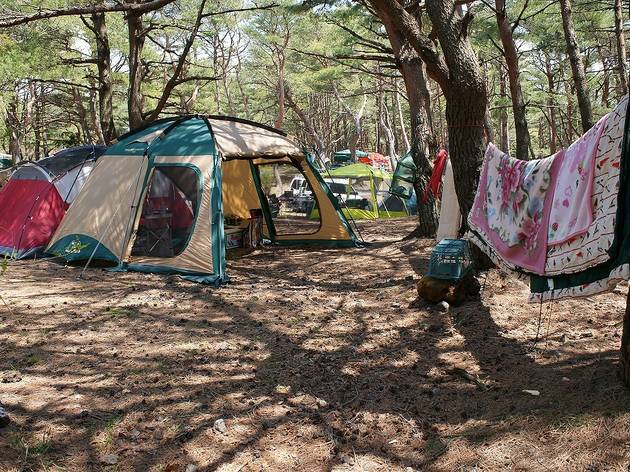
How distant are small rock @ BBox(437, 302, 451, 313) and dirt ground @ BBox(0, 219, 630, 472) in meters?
0.07

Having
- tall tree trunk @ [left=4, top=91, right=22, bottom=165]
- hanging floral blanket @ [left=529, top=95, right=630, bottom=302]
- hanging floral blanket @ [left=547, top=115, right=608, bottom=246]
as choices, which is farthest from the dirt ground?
tall tree trunk @ [left=4, top=91, right=22, bottom=165]

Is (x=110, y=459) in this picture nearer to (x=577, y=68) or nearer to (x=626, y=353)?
(x=626, y=353)

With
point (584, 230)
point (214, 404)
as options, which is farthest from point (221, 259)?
point (584, 230)

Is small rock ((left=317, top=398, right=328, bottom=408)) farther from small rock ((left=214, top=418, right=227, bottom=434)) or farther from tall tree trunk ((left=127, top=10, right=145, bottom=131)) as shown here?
tall tree trunk ((left=127, top=10, right=145, bottom=131))

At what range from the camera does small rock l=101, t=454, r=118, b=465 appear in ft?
9.66

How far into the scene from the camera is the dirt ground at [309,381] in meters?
2.97

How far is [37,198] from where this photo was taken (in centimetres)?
877

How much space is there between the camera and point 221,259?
7.02m

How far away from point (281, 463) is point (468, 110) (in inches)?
156

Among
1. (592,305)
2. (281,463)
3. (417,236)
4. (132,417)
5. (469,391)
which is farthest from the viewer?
(417,236)

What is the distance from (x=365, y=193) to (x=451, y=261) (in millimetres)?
10971

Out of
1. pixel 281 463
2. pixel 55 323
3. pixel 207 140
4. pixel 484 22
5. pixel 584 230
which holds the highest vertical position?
pixel 484 22

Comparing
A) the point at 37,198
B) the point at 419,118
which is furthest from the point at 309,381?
the point at 37,198

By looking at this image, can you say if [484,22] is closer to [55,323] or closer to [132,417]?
[55,323]
